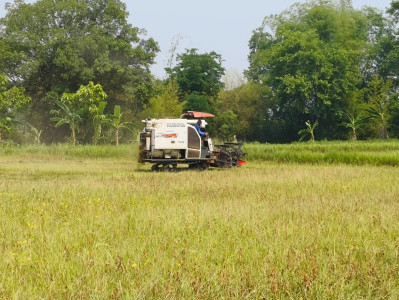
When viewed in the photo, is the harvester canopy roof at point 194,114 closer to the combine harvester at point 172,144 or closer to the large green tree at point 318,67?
the combine harvester at point 172,144

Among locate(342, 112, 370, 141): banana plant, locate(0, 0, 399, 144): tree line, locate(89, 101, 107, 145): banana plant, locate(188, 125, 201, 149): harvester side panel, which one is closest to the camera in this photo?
locate(188, 125, 201, 149): harvester side panel

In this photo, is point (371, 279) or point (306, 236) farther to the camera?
point (306, 236)

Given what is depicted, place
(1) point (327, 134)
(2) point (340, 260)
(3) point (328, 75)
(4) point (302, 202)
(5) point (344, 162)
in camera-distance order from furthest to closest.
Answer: (1) point (327, 134)
(3) point (328, 75)
(5) point (344, 162)
(4) point (302, 202)
(2) point (340, 260)

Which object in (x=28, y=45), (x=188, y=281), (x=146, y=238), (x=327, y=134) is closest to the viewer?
(x=188, y=281)

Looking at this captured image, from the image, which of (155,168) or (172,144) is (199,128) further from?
(155,168)

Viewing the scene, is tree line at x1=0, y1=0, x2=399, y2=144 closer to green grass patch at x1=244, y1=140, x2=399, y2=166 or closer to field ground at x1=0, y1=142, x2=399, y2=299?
green grass patch at x1=244, y1=140, x2=399, y2=166

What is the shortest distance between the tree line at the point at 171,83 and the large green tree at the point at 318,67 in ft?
0.39

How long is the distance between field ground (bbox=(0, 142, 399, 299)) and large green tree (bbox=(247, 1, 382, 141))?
42.4 m

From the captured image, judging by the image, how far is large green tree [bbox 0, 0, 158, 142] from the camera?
45.7 meters

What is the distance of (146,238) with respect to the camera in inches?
239

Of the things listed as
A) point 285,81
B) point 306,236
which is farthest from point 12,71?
point 306,236

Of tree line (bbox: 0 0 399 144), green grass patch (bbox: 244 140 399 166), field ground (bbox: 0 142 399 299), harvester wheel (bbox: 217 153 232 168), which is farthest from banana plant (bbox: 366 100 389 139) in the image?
field ground (bbox: 0 142 399 299)

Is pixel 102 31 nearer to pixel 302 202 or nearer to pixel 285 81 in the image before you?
pixel 285 81

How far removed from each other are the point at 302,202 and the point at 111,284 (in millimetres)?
5826
